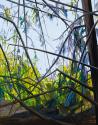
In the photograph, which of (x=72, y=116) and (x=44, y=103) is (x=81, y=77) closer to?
(x=44, y=103)

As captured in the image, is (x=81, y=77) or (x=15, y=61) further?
(x=15, y=61)

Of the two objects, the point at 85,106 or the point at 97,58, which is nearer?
the point at 97,58

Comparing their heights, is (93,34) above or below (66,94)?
above

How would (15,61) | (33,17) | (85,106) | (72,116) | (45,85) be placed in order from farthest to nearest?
(33,17) < (45,85) < (15,61) < (85,106) < (72,116)

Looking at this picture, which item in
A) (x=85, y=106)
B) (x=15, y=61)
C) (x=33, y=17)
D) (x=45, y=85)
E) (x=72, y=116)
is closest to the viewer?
(x=72, y=116)

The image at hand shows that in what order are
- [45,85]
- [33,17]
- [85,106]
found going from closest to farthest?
[85,106]
[45,85]
[33,17]

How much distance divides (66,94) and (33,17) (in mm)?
491

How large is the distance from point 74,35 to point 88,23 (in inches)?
6.9

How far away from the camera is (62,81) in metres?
0.57

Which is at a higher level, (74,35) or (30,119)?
(74,35)

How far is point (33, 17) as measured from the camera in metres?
1.01

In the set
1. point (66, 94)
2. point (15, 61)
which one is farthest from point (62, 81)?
point (15, 61)

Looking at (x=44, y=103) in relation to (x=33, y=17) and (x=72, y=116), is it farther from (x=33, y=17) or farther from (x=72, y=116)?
(x=33, y=17)

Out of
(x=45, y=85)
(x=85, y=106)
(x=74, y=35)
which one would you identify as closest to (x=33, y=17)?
(x=45, y=85)
